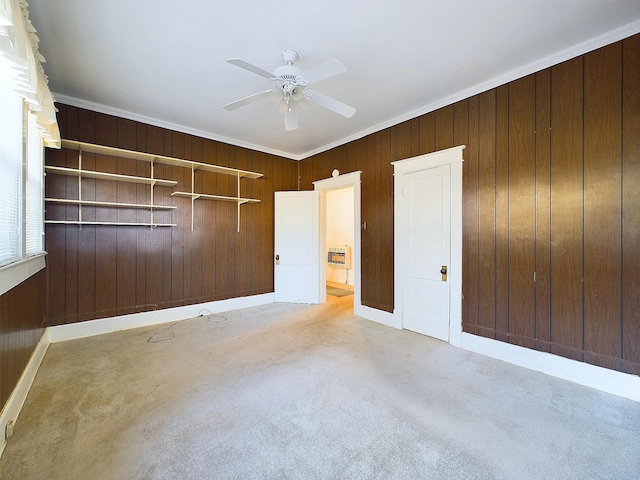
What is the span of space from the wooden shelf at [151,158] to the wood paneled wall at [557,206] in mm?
2897

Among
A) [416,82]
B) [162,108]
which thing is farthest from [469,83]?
[162,108]

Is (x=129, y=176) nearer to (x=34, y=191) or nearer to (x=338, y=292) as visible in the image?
(x=34, y=191)

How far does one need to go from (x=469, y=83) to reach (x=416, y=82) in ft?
1.83

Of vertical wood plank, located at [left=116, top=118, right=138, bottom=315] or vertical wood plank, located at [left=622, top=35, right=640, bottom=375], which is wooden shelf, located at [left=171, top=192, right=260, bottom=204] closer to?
vertical wood plank, located at [left=116, top=118, right=138, bottom=315]

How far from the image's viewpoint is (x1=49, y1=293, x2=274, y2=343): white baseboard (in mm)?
3168

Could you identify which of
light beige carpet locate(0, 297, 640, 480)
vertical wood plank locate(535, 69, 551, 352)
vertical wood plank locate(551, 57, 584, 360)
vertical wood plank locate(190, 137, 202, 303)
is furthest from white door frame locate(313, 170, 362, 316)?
vertical wood plank locate(551, 57, 584, 360)

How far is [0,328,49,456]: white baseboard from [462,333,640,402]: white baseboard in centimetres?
372

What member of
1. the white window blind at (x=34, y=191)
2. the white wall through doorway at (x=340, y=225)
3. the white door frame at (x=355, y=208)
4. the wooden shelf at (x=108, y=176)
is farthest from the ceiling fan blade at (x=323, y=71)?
the white wall through doorway at (x=340, y=225)

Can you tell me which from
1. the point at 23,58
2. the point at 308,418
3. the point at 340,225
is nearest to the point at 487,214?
the point at 308,418

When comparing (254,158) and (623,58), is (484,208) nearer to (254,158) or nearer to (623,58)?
(623,58)

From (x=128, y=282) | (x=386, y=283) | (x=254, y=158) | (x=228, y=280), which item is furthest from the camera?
(x=254, y=158)

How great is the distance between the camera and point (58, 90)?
2.98m

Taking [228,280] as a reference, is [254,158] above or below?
above

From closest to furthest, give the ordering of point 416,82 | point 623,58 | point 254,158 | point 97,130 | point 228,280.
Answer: point 623,58 < point 416,82 < point 97,130 < point 228,280 < point 254,158
